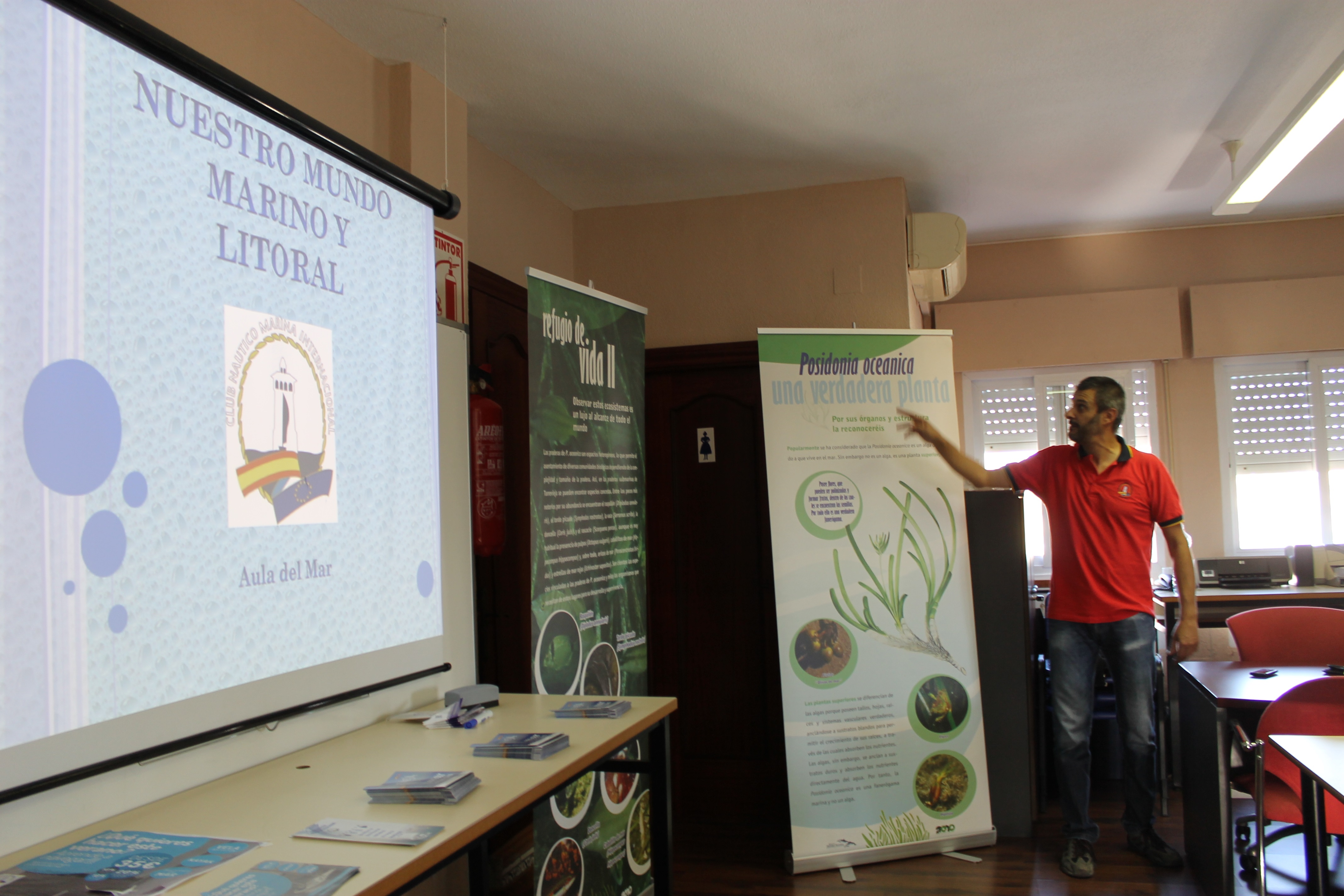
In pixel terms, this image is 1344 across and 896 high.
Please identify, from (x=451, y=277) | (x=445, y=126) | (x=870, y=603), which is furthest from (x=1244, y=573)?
(x=445, y=126)

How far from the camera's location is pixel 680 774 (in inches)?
157

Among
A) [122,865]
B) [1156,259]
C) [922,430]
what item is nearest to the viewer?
[122,865]

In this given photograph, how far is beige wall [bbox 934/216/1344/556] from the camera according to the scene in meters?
5.05

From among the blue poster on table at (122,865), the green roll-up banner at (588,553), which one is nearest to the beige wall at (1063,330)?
the green roll-up banner at (588,553)

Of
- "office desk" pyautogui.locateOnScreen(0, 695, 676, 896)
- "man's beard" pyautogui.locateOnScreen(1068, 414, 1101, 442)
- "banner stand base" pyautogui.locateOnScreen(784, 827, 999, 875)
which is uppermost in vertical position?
"man's beard" pyautogui.locateOnScreen(1068, 414, 1101, 442)

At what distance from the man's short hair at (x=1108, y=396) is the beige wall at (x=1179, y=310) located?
7.34ft

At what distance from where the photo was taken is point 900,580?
10.8ft

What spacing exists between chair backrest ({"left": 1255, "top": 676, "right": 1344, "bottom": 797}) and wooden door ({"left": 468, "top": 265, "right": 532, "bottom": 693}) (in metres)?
2.53

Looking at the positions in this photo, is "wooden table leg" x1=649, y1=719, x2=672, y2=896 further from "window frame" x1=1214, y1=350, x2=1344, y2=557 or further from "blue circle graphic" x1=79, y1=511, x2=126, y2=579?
"window frame" x1=1214, y1=350, x2=1344, y2=557

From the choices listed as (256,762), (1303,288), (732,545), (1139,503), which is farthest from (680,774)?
(1303,288)

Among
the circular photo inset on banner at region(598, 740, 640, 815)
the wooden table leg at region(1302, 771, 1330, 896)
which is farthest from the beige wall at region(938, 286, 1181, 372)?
the wooden table leg at region(1302, 771, 1330, 896)

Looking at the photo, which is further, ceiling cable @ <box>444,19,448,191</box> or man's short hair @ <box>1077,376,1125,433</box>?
man's short hair @ <box>1077,376,1125,433</box>

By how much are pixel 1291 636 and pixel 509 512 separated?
10.2ft

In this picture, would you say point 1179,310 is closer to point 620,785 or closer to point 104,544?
point 620,785
